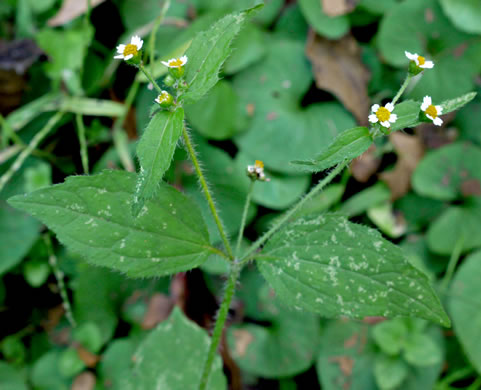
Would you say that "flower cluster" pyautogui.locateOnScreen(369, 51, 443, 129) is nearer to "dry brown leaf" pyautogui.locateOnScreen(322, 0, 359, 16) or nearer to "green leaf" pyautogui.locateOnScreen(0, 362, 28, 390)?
"dry brown leaf" pyautogui.locateOnScreen(322, 0, 359, 16)

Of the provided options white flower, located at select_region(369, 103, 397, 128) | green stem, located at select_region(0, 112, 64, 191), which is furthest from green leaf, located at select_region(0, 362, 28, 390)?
white flower, located at select_region(369, 103, 397, 128)

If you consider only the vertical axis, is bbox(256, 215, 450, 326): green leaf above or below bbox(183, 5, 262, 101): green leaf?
below

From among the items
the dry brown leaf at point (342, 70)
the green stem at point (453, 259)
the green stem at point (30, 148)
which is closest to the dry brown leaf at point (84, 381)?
the green stem at point (30, 148)

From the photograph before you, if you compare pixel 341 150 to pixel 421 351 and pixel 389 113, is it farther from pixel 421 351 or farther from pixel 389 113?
pixel 421 351

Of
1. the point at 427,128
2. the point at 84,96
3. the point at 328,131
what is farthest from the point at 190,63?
the point at 427,128

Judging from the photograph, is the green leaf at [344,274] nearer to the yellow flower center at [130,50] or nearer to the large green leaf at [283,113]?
the yellow flower center at [130,50]

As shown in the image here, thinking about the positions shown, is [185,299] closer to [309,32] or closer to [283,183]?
[283,183]
